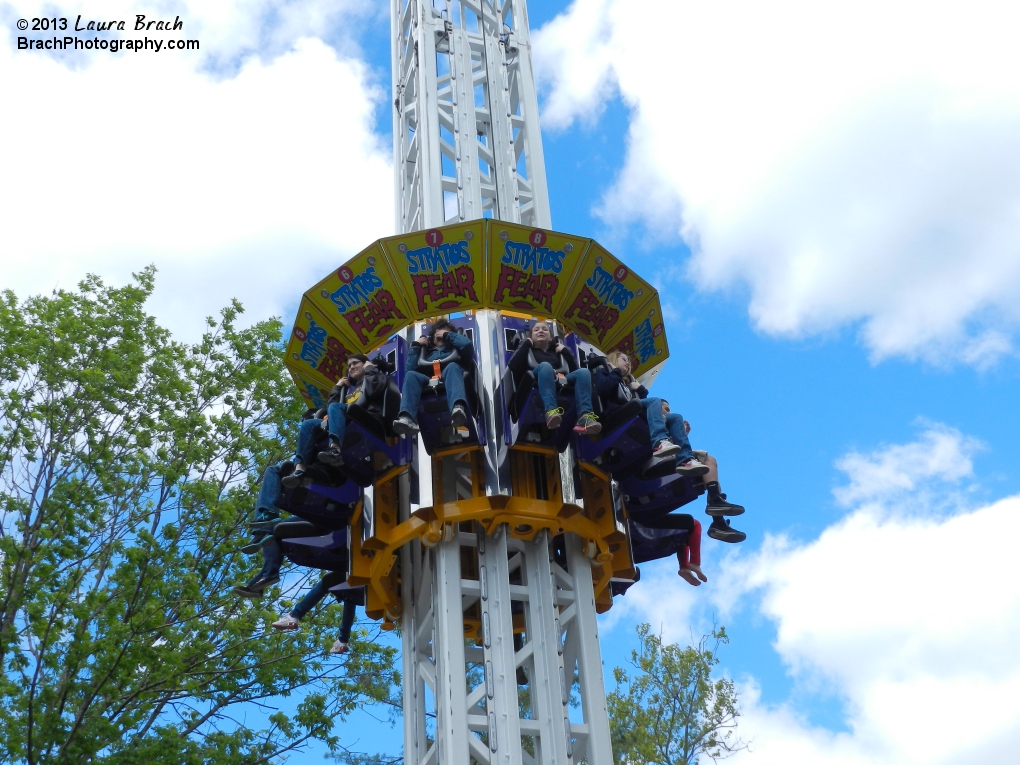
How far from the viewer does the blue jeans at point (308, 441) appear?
10375 millimetres

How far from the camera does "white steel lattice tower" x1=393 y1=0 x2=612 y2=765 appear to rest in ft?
31.1

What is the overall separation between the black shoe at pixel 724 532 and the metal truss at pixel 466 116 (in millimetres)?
4026

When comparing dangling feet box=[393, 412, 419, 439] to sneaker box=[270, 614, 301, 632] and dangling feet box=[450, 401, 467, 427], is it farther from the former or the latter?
sneaker box=[270, 614, 301, 632]

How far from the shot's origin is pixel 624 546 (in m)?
11.0

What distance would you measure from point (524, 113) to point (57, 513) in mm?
7763

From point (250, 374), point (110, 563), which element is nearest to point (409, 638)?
point (110, 563)

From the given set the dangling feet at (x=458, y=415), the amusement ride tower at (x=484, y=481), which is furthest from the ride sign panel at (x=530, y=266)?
the dangling feet at (x=458, y=415)

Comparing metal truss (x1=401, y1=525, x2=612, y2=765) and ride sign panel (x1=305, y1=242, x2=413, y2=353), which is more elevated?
A: ride sign panel (x1=305, y1=242, x2=413, y2=353)

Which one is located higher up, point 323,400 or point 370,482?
point 323,400

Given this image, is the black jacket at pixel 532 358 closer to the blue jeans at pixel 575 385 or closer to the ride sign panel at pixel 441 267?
the blue jeans at pixel 575 385

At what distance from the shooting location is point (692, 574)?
1153cm

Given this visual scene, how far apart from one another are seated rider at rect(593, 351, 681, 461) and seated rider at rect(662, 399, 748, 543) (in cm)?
16

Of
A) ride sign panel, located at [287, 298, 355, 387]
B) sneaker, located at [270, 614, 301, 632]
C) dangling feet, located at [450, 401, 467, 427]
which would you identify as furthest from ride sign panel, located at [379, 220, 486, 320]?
sneaker, located at [270, 614, 301, 632]

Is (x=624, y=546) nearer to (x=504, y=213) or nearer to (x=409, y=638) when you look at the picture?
(x=409, y=638)
